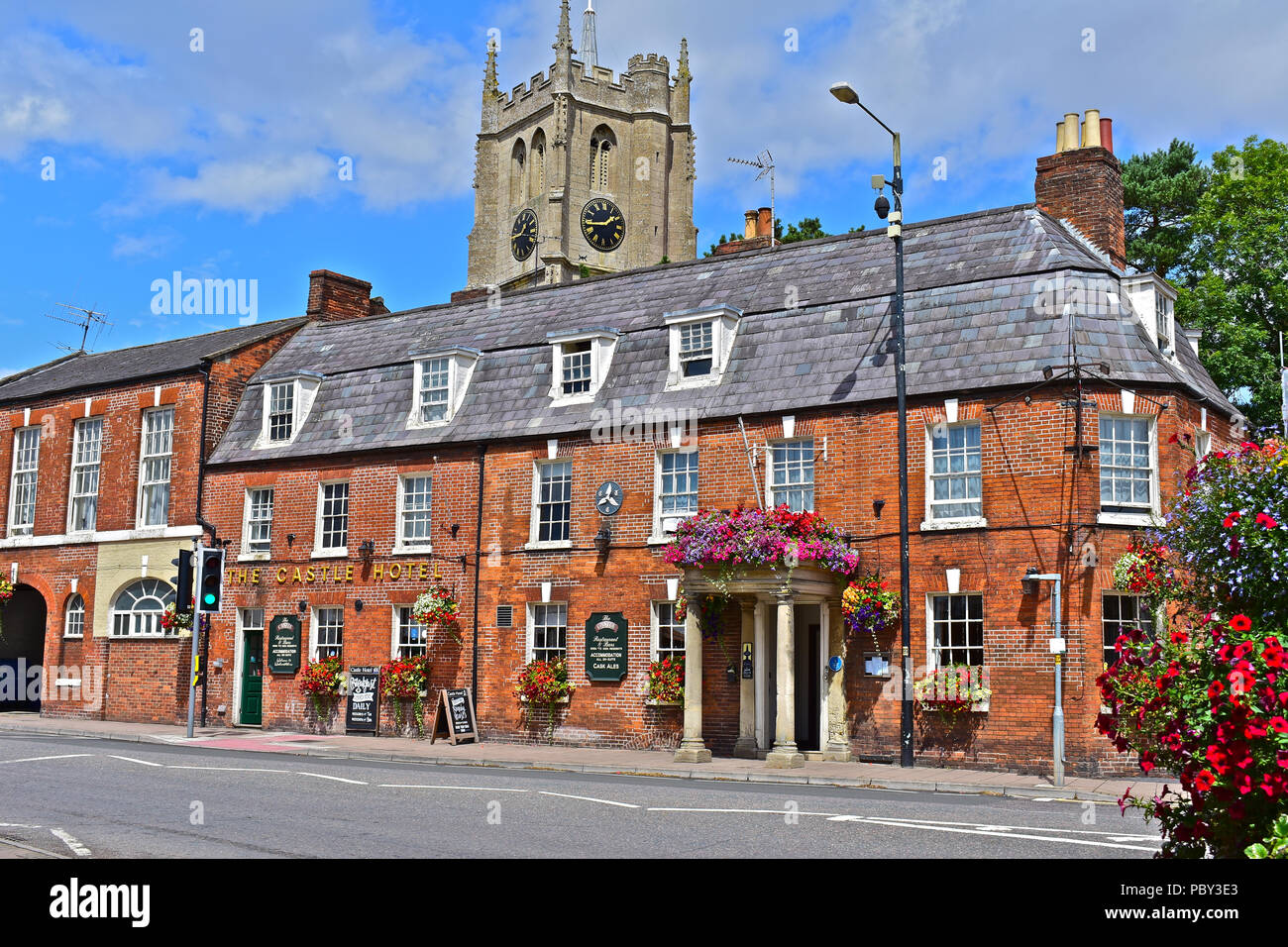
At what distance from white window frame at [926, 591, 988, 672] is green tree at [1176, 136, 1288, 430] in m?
14.7

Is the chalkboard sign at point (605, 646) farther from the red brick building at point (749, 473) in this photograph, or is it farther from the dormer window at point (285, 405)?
the dormer window at point (285, 405)

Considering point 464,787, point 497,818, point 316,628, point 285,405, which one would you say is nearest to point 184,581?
A: point 316,628

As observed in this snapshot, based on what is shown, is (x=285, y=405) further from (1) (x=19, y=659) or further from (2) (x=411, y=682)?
(1) (x=19, y=659)

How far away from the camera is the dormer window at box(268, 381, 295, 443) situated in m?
30.9

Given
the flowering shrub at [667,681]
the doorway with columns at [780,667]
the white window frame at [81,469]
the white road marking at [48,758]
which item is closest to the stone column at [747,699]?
the doorway with columns at [780,667]

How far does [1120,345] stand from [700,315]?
8080mm

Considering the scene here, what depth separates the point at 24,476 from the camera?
117ft

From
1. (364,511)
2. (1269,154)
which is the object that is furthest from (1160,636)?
(1269,154)

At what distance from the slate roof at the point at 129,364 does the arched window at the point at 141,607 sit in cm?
559

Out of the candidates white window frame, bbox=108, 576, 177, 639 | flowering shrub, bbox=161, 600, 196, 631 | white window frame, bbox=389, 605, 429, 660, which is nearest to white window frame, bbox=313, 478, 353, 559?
white window frame, bbox=389, 605, 429, 660

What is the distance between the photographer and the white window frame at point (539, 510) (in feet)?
84.4

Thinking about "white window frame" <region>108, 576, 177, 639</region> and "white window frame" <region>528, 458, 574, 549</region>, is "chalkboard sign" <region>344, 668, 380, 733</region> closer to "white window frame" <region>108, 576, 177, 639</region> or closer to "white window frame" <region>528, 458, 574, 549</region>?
"white window frame" <region>528, 458, 574, 549</region>

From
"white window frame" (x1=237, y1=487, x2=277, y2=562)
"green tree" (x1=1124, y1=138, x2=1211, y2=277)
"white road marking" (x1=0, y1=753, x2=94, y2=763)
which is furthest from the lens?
"green tree" (x1=1124, y1=138, x2=1211, y2=277)
